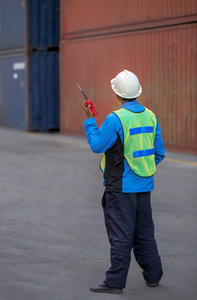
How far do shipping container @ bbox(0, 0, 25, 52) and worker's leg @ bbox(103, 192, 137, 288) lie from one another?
752 inches

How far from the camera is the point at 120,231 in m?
5.01

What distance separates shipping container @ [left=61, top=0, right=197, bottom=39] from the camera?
16.2 meters

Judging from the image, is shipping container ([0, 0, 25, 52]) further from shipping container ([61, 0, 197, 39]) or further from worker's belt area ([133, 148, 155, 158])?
worker's belt area ([133, 148, 155, 158])

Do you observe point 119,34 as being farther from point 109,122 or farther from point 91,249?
point 109,122

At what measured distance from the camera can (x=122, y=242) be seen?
16.4ft

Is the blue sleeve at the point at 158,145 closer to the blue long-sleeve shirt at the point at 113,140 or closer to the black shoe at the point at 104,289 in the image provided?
the blue long-sleeve shirt at the point at 113,140

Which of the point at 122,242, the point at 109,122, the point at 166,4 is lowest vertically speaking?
the point at 122,242

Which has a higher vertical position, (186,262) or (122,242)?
(122,242)

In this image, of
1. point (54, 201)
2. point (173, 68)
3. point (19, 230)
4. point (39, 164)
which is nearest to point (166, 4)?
point (173, 68)

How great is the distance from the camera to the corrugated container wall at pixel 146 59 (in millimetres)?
16109

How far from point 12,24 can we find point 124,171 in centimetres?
2049

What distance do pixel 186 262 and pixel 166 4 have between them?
1150cm

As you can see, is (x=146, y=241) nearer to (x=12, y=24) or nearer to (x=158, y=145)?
(x=158, y=145)

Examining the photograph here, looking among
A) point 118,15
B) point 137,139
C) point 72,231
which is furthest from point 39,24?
point 137,139
